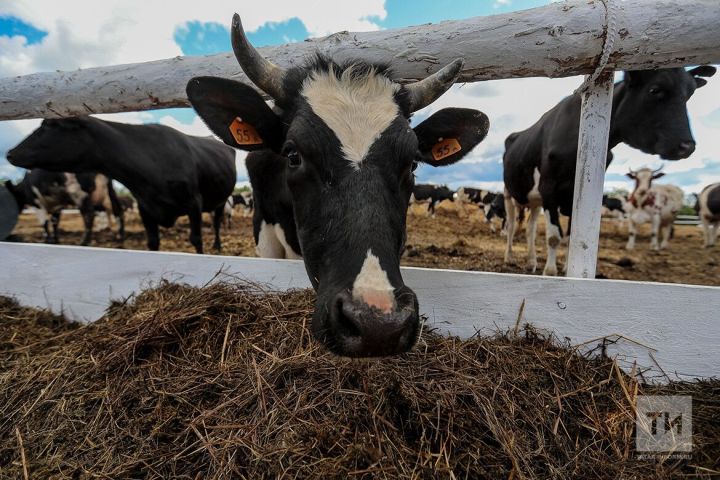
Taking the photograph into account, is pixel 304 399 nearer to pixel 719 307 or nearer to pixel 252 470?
pixel 252 470

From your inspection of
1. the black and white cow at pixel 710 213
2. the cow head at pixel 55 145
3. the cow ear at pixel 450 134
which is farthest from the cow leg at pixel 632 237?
the cow head at pixel 55 145

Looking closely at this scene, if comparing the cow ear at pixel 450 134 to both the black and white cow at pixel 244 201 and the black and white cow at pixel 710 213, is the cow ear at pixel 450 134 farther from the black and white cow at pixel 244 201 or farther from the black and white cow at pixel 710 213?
the black and white cow at pixel 244 201

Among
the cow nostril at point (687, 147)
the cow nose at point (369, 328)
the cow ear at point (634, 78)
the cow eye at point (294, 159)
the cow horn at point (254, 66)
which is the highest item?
the cow ear at point (634, 78)

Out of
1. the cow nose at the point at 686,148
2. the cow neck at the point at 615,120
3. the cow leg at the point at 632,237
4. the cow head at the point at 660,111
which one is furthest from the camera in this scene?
the cow leg at the point at 632,237

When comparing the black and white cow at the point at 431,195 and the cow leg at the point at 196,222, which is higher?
the cow leg at the point at 196,222

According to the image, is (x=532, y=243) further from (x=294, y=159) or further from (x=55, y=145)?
(x=55, y=145)

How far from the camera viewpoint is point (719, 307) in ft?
5.87

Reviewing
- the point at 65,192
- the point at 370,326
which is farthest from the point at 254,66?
the point at 65,192

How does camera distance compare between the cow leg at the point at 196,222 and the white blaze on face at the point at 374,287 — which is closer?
the white blaze on face at the point at 374,287

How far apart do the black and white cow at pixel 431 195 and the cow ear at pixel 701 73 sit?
21522 mm

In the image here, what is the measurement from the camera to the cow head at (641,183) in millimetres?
12678

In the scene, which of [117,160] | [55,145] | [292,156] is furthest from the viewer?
[117,160]

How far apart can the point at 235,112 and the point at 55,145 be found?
4.40 m

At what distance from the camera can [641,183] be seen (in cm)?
1289
